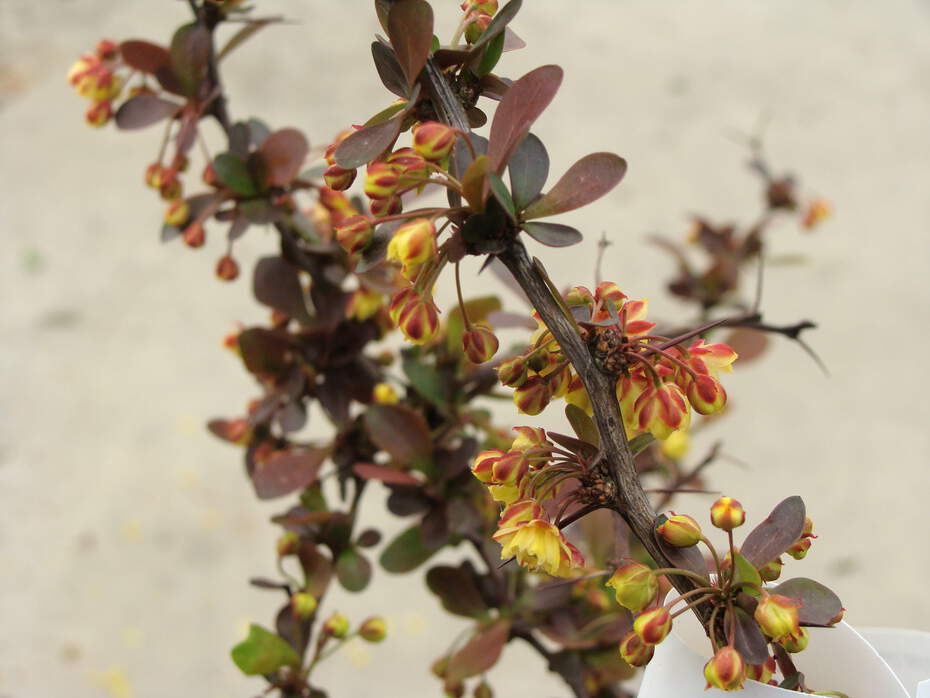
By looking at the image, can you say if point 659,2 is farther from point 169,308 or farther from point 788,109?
point 169,308

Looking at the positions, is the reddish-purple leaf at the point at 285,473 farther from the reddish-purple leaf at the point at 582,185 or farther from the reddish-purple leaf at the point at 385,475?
the reddish-purple leaf at the point at 582,185

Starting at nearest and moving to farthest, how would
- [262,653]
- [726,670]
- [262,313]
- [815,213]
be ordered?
[726,670] < [262,653] < [815,213] < [262,313]

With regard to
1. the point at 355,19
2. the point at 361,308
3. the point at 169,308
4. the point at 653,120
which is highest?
the point at 355,19

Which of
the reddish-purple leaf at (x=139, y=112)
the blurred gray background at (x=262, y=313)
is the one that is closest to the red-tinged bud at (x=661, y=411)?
the reddish-purple leaf at (x=139, y=112)

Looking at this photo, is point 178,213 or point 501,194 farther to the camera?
point 178,213

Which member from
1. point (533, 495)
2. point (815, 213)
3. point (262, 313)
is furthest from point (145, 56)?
point (262, 313)

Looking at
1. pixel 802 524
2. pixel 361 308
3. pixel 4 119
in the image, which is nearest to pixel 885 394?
pixel 361 308

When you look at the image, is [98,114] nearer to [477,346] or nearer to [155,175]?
[155,175]
